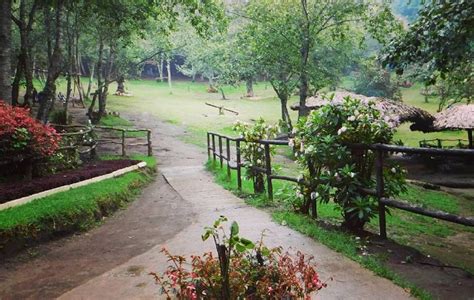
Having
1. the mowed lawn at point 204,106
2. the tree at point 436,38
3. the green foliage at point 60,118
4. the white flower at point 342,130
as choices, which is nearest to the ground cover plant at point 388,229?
the white flower at point 342,130

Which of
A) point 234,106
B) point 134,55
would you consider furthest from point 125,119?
point 234,106

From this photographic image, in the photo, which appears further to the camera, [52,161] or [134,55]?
[134,55]

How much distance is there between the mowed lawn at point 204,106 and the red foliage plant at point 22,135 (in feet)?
40.8

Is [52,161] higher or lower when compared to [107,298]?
higher

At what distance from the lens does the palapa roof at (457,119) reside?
1656 centimetres

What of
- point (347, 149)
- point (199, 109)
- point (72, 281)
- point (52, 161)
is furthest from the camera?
point (199, 109)

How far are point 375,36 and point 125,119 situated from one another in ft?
55.9

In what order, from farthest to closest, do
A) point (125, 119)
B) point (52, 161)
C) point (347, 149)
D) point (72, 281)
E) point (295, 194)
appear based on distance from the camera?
point (125, 119)
point (52, 161)
point (295, 194)
point (347, 149)
point (72, 281)

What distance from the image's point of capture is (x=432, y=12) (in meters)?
5.71

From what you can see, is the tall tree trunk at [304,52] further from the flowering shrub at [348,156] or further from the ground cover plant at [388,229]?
the flowering shrub at [348,156]

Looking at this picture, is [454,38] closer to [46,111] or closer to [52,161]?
[52,161]

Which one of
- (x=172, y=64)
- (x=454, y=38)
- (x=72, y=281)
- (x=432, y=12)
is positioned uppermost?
(x=172, y=64)

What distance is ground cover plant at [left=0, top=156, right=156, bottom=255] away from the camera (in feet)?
17.9

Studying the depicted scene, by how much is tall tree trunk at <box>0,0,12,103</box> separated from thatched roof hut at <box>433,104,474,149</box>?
647 inches
